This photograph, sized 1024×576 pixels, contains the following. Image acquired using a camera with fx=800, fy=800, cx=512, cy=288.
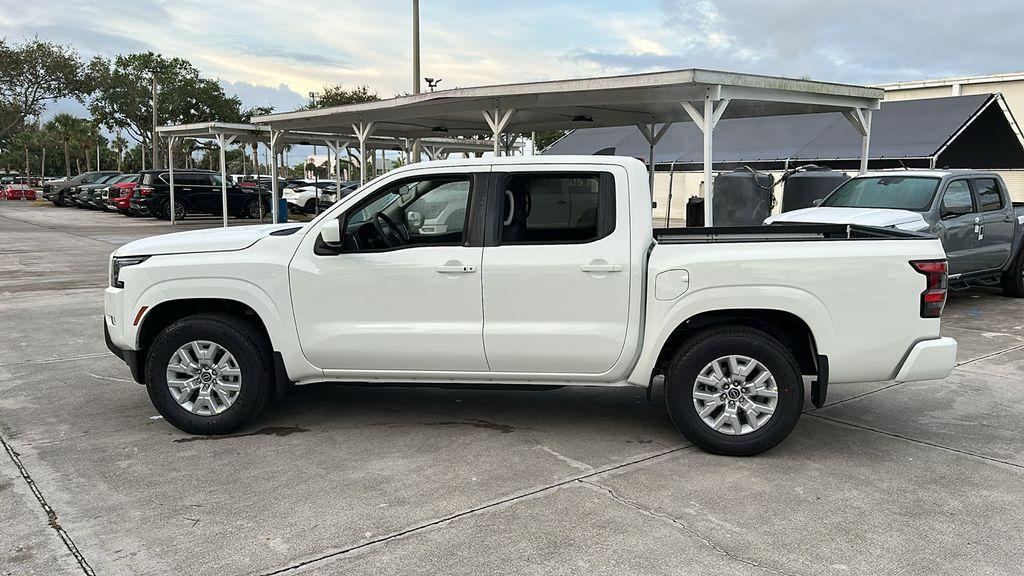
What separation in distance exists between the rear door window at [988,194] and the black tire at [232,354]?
9.81m

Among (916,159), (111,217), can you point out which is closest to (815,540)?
(916,159)

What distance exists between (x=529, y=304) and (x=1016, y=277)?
10.00 metres

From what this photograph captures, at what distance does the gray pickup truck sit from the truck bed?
176 inches

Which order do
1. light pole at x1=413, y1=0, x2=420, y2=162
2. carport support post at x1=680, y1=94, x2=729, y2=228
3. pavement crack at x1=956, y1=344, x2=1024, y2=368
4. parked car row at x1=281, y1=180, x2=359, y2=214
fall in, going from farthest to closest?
parked car row at x1=281, y1=180, x2=359, y2=214
light pole at x1=413, y1=0, x2=420, y2=162
carport support post at x1=680, y1=94, x2=729, y2=228
pavement crack at x1=956, y1=344, x2=1024, y2=368

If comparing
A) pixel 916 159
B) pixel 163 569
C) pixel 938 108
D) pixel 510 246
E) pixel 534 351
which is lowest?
pixel 163 569

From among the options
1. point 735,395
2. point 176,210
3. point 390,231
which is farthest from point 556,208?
point 176,210

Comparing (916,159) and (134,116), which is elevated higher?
(134,116)

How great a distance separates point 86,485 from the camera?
443 centimetres

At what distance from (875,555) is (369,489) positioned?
2.56m

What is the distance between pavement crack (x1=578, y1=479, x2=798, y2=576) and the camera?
3.56 m

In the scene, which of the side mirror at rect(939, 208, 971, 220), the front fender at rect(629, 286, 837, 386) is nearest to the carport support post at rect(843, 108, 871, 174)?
the side mirror at rect(939, 208, 971, 220)

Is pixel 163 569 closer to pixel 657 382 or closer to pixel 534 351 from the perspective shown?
pixel 534 351

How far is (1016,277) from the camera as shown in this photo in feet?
38.7

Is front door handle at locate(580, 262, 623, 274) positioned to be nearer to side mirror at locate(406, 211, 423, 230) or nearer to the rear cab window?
the rear cab window
